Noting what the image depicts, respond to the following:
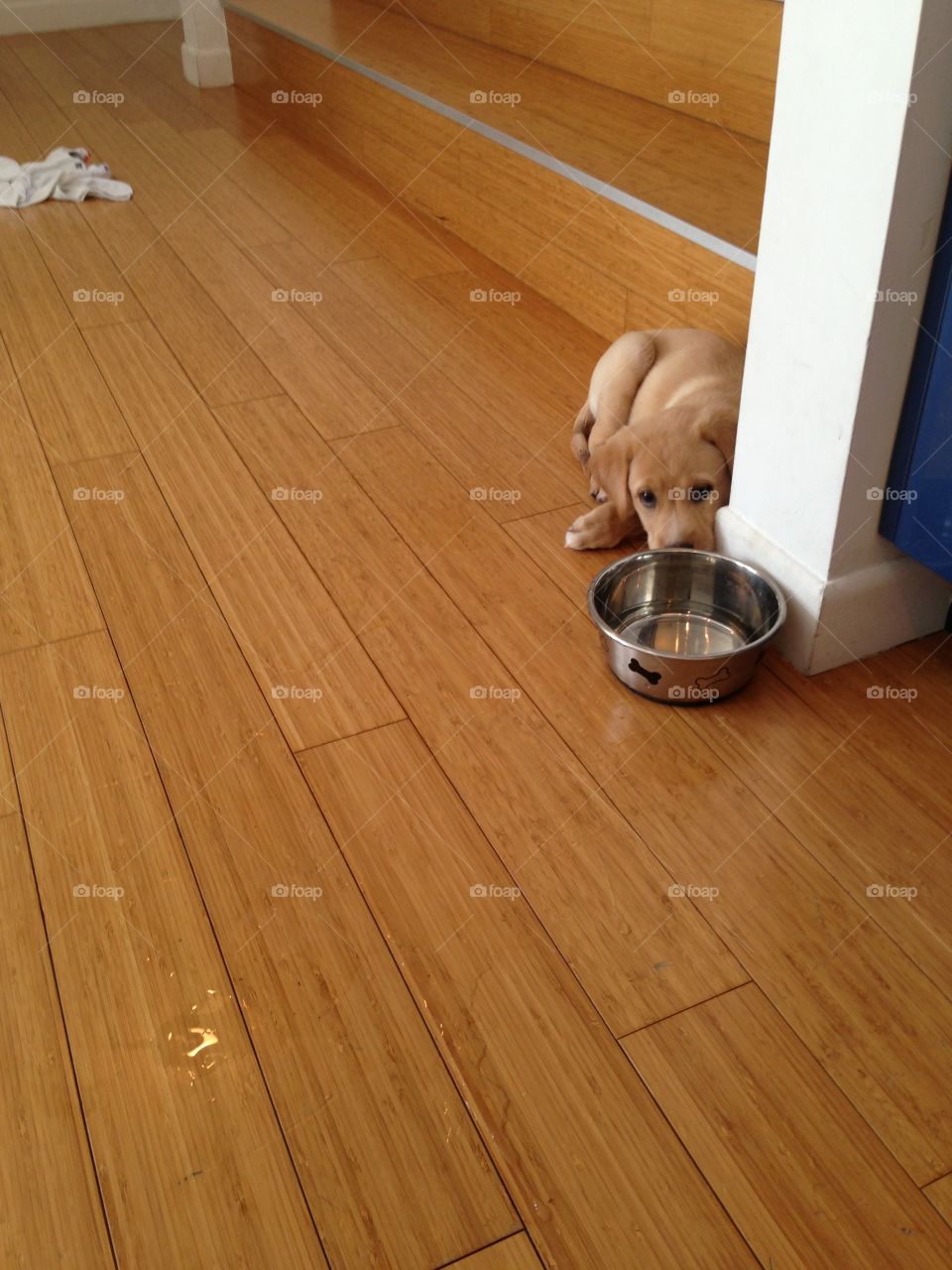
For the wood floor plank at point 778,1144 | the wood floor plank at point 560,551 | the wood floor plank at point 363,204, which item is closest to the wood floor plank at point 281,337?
Result: the wood floor plank at point 363,204

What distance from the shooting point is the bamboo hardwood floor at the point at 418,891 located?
3.33ft

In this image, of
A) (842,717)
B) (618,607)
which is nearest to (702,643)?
(618,607)

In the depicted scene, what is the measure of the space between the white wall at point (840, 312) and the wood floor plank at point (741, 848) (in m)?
0.21

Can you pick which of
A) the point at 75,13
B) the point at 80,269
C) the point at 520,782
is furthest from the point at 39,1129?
the point at 75,13

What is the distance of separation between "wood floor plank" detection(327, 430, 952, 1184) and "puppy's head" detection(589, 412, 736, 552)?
0.55 feet

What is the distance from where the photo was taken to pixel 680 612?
172 cm

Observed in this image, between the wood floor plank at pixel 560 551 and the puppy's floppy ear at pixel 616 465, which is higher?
the puppy's floppy ear at pixel 616 465

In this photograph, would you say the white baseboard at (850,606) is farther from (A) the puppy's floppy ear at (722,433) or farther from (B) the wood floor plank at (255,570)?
(B) the wood floor plank at (255,570)

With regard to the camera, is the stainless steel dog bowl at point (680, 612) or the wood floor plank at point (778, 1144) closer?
the wood floor plank at point (778, 1144)

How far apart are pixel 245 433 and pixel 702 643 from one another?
1.04m

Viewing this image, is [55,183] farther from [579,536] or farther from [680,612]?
[680,612]

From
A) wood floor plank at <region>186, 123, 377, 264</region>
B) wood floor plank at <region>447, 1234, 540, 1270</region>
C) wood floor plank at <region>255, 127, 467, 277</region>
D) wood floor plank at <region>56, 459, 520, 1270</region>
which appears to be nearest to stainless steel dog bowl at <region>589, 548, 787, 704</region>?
wood floor plank at <region>56, 459, 520, 1270</region>

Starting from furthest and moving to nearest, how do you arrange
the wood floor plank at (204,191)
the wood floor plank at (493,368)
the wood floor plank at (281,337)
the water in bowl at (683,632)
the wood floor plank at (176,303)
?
the wood floor plank at (204,191) < the wood floor plank at (176,303) < the wood floor plank at (281,337) < the wood floor plank at (493,368) < the water in bowl at (683,632)

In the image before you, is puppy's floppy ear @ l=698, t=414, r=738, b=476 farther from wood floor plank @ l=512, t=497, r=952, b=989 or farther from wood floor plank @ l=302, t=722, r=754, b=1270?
wood floor plank @ l=302, t=722, r=754, b=1270
